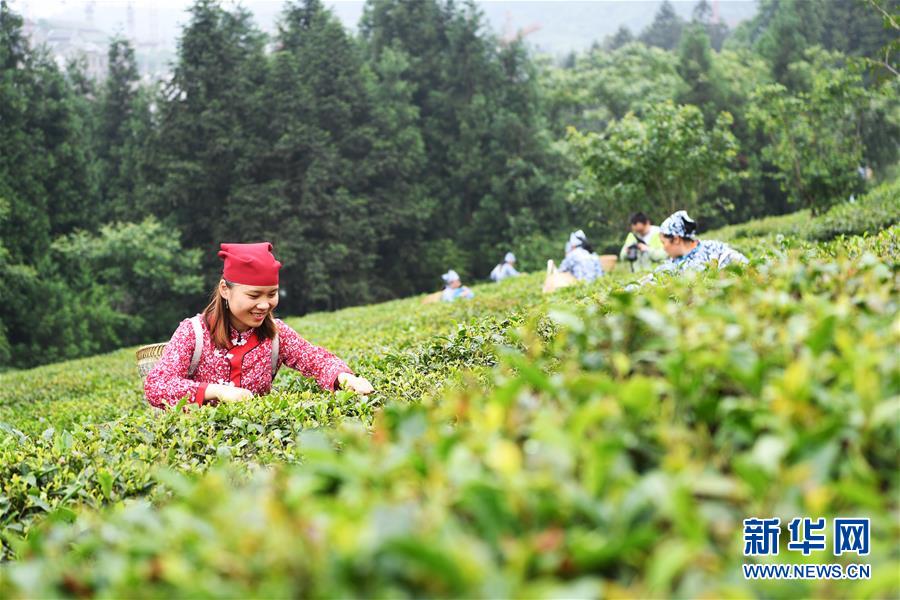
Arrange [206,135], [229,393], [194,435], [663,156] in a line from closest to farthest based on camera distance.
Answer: [194,435] < [229,393] < [663,156] < [206,135]

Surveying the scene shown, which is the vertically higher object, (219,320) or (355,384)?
(219,320)

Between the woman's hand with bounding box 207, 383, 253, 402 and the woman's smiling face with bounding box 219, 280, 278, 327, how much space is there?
365mm

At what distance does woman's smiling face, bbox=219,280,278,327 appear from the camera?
13.5 ft

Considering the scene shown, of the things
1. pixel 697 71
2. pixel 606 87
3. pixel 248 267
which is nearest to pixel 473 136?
pixel 606 87

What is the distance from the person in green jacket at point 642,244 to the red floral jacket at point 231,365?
7005 mm

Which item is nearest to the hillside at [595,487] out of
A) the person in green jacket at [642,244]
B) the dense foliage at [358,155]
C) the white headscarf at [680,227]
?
the white headscarf at [680,227]

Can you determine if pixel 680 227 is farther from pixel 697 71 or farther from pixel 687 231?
pixel 697 71

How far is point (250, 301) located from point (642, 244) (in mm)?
8051

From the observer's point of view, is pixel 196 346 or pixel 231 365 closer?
pixel 196 346

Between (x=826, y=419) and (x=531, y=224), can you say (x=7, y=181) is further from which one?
(x=826, y=419)

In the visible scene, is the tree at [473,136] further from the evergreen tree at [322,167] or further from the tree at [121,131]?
the tree at [121,131]

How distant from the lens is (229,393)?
401cm

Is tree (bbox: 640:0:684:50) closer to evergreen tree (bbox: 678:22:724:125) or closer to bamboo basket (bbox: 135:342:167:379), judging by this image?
evergreen tree (bbox: 678:22:724:125)

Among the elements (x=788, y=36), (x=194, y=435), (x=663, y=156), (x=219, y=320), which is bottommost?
(x=194, y=435)
